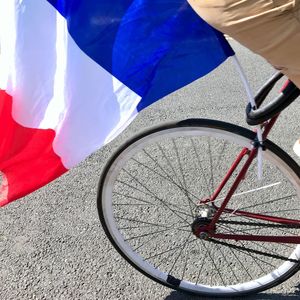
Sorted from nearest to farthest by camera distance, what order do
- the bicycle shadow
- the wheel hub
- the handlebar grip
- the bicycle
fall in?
the handlebar grip
the bicycle
the wheel hub
the bicycle shadow

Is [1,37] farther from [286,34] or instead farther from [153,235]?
[153,235]

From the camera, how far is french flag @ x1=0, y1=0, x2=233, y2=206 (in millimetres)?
1998

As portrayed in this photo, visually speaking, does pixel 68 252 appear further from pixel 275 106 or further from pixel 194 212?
pixel 275 106

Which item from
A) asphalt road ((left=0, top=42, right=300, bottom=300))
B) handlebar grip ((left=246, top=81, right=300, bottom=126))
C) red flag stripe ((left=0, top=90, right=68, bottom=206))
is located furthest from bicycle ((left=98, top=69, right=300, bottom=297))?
red flag stripe ((left=0, top=90, right=68, bottom=206))

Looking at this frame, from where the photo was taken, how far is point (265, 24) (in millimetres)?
1706

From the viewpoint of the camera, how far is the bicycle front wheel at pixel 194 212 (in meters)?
2.21

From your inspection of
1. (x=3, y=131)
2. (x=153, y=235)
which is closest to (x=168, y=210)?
(x=153, y=235)

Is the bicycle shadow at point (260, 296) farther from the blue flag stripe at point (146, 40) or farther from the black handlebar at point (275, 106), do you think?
the blue flag stripe at point (146, 40)

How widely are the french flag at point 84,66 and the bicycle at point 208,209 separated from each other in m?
0.19

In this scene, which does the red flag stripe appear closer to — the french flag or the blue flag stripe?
the french flag

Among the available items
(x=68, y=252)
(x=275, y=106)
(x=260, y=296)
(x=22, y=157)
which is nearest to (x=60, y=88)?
(x=22, y=157)

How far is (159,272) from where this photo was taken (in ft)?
8.51

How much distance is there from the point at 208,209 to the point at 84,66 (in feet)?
2.83

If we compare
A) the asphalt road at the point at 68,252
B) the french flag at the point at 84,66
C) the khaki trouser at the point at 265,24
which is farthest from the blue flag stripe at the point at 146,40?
the asphalt road at the point at 68,252
